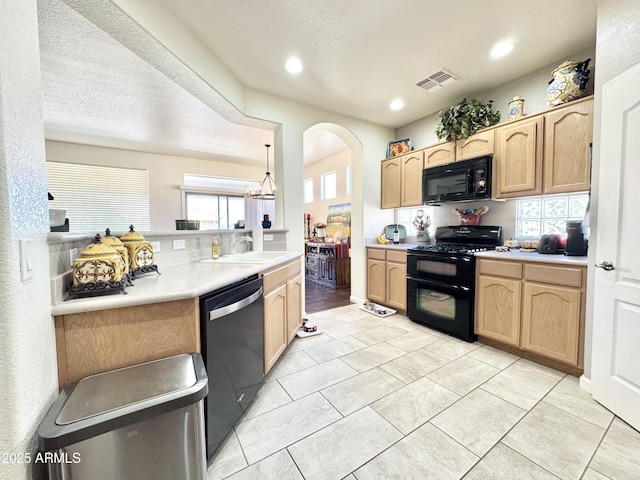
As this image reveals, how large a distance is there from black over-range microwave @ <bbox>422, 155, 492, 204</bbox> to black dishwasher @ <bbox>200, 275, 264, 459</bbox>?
8.07 feet

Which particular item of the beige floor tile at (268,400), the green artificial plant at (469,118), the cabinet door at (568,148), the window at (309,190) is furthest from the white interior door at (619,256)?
the window at (309,190)

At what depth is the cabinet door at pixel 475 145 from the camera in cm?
271

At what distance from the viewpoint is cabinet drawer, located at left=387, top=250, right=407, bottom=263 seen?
331 cm

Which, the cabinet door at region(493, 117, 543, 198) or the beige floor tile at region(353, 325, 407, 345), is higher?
the cabinet door at region(493, 117, 543, 198)

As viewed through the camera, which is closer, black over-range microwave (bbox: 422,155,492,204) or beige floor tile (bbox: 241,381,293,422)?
beige floor tile (bbox: 241,381,293,422)

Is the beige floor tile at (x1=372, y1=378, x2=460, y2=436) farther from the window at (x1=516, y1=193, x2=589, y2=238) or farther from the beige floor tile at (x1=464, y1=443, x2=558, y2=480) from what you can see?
the window at (x1=516, y1=193, x2=589, y2=238)

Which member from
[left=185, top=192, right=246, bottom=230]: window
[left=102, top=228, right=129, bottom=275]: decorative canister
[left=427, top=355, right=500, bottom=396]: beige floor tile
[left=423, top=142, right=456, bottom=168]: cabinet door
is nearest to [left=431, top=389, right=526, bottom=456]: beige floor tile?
[left=427, top=355, right=500, bottom=396]: beige floor tile

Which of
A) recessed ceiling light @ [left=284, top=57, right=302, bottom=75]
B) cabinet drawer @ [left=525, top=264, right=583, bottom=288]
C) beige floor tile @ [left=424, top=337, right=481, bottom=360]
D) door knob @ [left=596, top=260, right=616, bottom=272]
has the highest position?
recessed ceiling light @ [left=284, top=57, right=302, bottom=75]

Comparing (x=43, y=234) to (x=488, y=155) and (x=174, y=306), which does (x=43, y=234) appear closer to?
(x=174, y=306)

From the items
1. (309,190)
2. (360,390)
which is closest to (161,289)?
(360,390)

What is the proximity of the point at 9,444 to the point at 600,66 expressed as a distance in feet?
11.2

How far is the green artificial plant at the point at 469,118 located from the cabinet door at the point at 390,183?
2.82 feet

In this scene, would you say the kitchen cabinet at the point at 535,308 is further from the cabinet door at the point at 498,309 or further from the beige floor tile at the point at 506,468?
the beige floor tile at the point at 506,468

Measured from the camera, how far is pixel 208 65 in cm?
228
